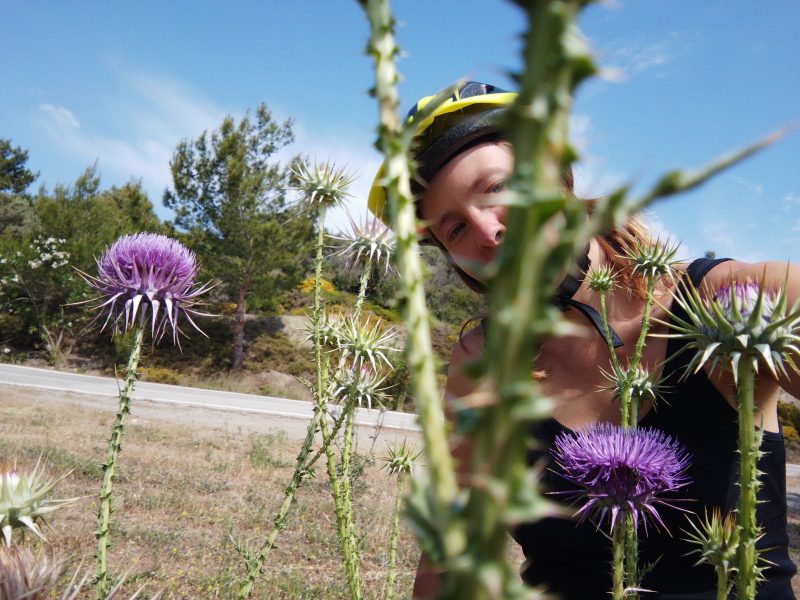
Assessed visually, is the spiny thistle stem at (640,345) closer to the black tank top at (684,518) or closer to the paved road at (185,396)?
the black tank top at (684,518)

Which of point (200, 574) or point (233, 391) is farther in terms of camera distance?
point (233, 391)

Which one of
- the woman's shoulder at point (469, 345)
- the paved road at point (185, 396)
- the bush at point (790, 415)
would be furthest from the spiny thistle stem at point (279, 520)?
the bush at point (790, 415)

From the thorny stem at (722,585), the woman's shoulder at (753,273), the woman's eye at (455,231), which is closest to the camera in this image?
the thorny stem at (722,585)

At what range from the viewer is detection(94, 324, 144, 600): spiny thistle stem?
1736 millimetres

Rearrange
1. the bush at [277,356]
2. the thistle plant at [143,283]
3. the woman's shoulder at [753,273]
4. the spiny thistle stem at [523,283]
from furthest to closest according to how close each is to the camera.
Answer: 1. the bush at [277,356]
2. the thistle plant at [143,283]
3. the woman's shoulder at [753,273]
4. the spiny thistle stem at [523,283]

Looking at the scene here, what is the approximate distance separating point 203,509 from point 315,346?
5.60 metres

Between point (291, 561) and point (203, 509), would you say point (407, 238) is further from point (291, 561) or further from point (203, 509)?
point (203, 509)

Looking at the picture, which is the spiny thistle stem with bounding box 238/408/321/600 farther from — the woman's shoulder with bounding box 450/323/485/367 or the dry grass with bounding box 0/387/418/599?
the dry grass with bounding box 0/387/418/599

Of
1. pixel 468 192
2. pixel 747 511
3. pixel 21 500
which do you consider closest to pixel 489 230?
pixel 468 192

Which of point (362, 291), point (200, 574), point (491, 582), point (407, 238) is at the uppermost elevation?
point (362, 291)

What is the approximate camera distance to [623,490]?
5.54 ft

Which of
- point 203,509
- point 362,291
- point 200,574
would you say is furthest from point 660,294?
point 203,509

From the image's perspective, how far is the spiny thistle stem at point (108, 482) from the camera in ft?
5.70

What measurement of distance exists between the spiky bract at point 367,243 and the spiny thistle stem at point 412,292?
10.4 feet
